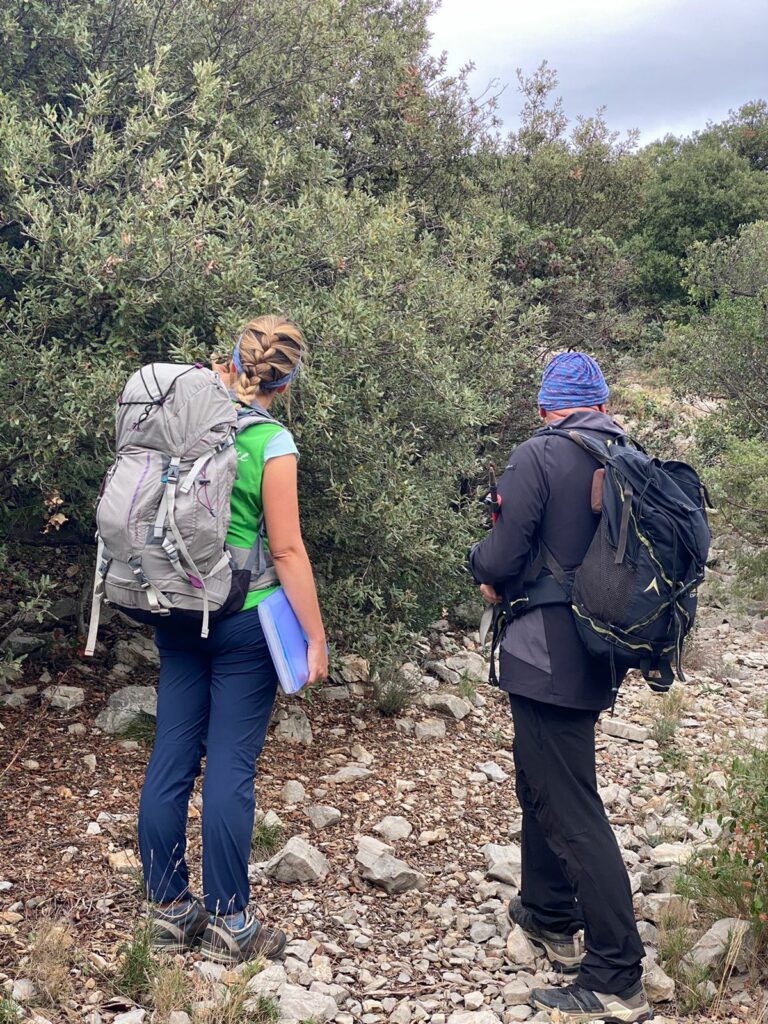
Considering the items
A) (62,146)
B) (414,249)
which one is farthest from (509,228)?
(62,146)

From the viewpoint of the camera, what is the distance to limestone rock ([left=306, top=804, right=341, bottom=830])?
186 inches

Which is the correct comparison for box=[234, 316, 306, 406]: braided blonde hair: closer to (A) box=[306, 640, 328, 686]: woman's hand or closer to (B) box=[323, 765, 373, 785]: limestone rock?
(A) box=[306, 640, 328, 686]: woman's hand

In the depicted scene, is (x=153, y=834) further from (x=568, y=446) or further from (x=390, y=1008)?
(x=568, y=446)

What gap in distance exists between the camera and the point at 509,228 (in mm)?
9914

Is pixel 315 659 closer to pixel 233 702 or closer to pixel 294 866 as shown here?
pixel 233 702

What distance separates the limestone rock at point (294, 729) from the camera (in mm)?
5695

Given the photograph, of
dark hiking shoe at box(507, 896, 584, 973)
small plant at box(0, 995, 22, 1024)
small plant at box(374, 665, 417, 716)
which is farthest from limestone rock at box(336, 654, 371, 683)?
small plant at box(0, 995, 22, 1024)

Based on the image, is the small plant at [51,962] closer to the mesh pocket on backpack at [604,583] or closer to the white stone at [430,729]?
the mesh pocket on backpack at [604,583]

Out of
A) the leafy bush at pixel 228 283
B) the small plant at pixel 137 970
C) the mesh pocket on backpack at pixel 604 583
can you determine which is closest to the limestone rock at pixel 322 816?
the leafy bush at pixel 228 283

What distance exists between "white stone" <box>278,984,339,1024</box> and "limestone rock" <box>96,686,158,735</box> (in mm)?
2325

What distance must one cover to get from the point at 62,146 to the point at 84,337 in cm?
120

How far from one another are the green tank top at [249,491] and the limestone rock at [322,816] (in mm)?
1991

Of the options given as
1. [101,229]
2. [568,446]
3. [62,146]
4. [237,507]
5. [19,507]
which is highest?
[62,146]

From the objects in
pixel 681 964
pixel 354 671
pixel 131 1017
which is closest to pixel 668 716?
pixel 354 671
